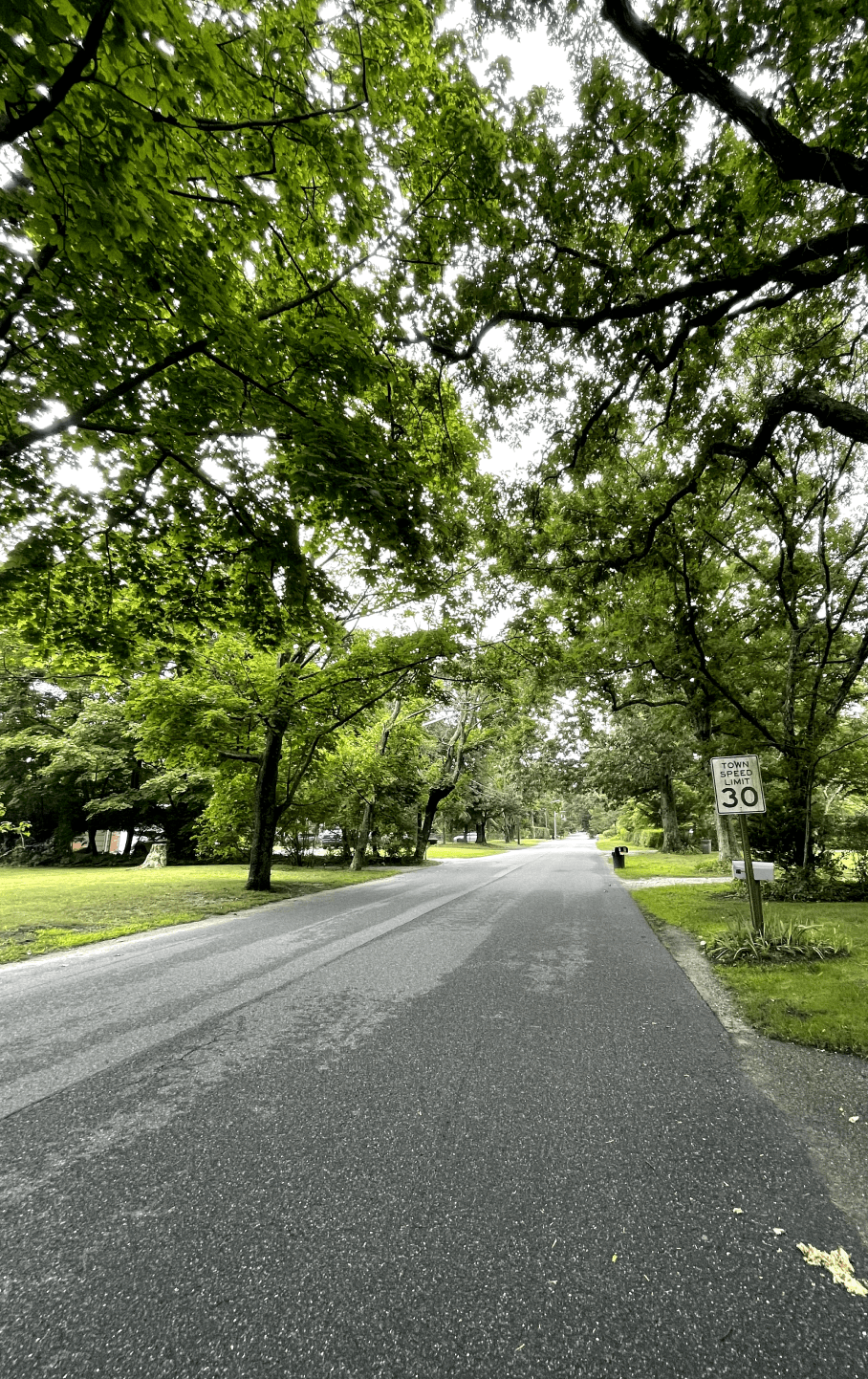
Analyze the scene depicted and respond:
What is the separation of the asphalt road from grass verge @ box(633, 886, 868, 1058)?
56cm

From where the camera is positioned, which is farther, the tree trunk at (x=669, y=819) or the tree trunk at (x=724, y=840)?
the tree trunk at (x=669, y=819)

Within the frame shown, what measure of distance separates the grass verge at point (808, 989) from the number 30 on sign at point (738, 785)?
1757 millimetres

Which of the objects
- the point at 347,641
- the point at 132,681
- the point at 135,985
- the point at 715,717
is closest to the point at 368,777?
the point at 347,641

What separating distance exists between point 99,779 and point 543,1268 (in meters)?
27.7

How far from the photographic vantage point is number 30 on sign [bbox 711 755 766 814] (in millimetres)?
6598

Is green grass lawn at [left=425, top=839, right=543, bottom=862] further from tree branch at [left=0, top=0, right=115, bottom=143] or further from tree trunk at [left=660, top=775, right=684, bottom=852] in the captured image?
tree branch at [left=0, top=0, right=115, bottom=143]

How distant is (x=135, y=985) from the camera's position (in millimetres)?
5129

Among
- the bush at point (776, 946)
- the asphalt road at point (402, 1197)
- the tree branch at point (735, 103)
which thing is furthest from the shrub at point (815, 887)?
the tree branch at point (735, 103)

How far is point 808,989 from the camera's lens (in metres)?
4.93

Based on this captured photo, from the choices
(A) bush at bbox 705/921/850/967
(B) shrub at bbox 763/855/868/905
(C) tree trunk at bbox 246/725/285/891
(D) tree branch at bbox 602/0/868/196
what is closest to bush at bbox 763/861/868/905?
(B) shrub at bbox 763/855/868/905

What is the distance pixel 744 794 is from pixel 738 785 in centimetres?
12

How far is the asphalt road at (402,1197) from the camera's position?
63.9 inches

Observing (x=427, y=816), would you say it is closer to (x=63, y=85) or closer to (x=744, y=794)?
(x=744, y=794)

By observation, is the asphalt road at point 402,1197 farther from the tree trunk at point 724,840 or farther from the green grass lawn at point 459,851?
the green grass lawn at point 459,851
